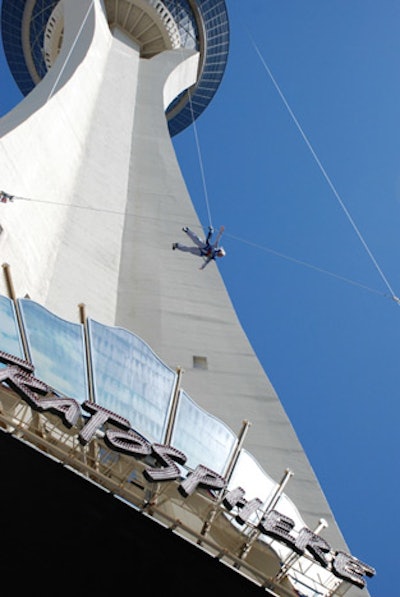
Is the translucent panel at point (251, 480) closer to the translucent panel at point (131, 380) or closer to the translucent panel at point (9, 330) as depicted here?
the translucent panel at point (131, 380)

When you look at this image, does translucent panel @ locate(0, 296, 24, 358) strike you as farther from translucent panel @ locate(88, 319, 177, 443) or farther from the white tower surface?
translucent panel @ locate(88, 319, 177, 443)

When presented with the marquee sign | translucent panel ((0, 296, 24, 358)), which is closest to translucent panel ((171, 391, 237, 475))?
the marquee sign

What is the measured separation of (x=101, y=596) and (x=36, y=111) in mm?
17099

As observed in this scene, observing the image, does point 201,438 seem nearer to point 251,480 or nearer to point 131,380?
point 251,480

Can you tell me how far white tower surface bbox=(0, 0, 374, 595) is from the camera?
18031 mm

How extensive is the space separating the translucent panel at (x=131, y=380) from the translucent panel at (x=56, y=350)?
15.9 inches

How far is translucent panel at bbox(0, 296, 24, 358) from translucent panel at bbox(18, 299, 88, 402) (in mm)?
244

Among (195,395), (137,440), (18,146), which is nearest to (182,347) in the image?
(195,395)

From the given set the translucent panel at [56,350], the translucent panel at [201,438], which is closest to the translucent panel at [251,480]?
the translucent panel at [201,438]

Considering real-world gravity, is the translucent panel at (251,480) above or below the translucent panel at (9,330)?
above

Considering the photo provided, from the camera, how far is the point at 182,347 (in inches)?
810

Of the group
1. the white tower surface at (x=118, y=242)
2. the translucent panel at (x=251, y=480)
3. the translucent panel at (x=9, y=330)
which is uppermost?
the white tower surface at (x=118, y=242)

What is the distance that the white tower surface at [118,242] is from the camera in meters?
18.0

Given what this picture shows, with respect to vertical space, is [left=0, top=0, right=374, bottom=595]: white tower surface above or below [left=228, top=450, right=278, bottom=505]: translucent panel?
above
